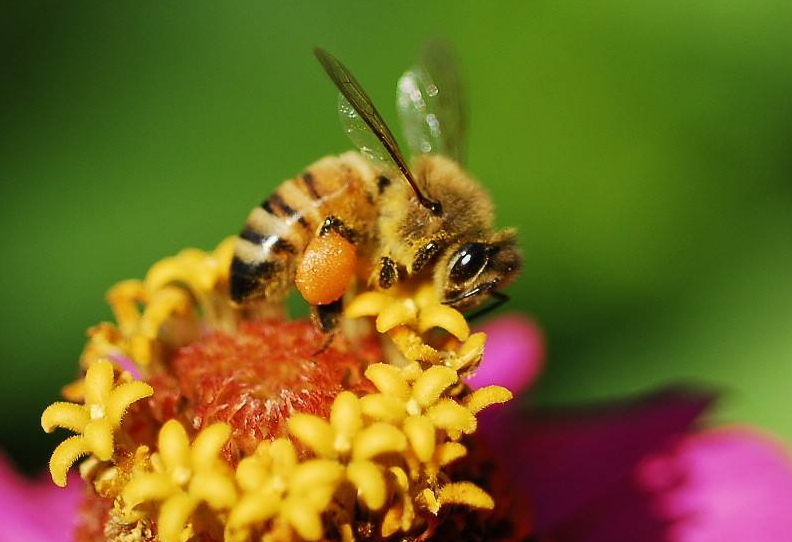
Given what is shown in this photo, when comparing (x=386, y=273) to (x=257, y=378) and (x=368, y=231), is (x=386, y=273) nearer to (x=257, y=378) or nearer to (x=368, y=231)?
(x=368, y=231)

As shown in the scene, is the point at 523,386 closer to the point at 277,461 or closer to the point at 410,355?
the point at 410,355

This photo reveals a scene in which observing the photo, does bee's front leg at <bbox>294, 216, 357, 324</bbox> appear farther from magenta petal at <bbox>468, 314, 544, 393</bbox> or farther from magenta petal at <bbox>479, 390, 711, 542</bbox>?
magenta petal at <bbox>468, 314, 544, 393</bbox>

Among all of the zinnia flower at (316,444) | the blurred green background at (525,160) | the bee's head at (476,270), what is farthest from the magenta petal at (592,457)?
the bee's head at (476,270)

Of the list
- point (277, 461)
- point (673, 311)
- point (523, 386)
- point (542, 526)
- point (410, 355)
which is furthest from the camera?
point (673, 311)

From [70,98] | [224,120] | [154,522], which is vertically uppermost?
[224,120]

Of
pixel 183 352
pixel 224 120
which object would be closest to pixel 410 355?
pixel 183 352

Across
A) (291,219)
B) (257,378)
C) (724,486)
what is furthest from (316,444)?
(724,486)

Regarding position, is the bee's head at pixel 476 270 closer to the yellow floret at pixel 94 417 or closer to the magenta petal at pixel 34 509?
the yellow floret at pixel 94 417
